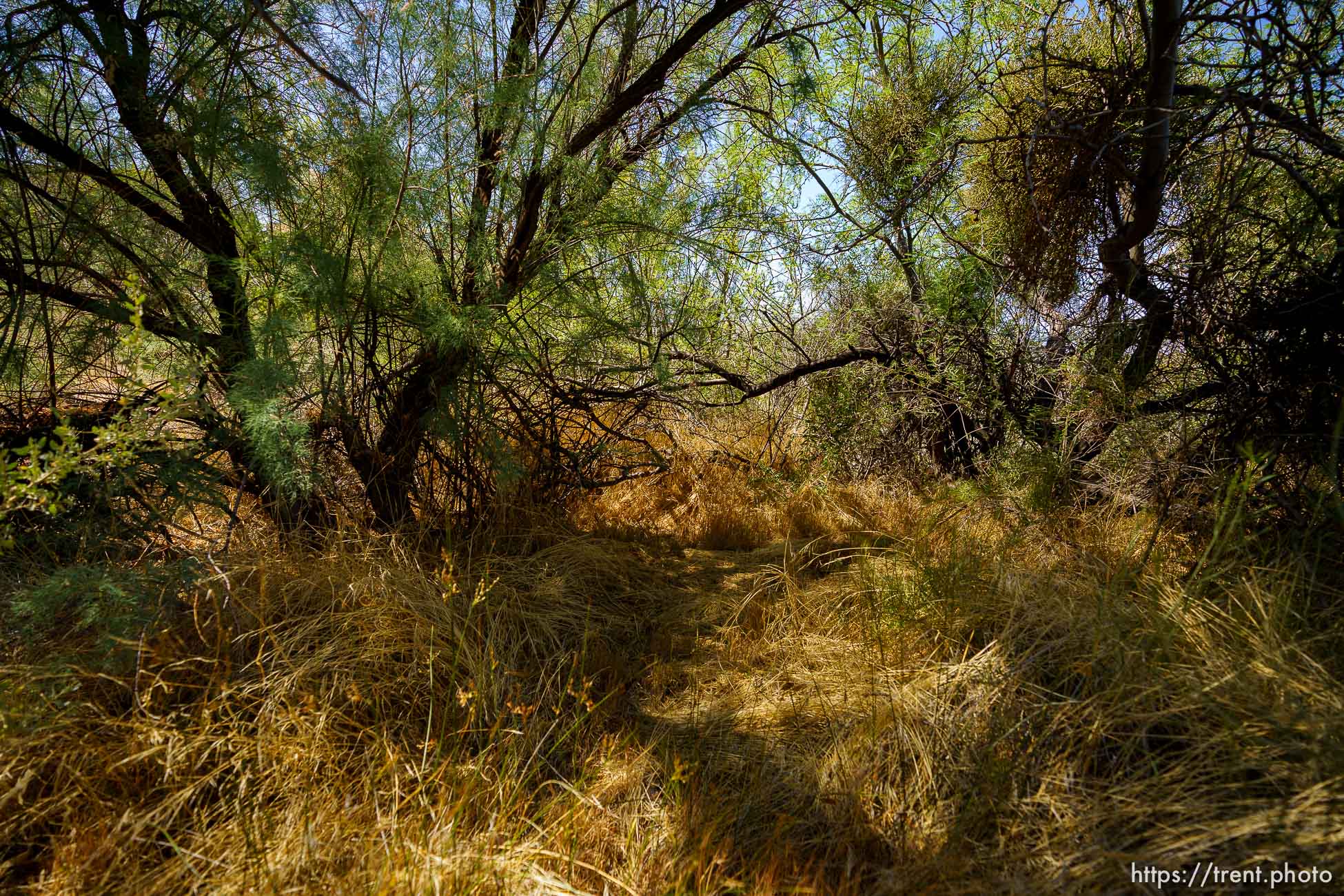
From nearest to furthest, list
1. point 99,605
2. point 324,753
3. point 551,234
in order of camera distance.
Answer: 1. point 324,753
2. point 99,605
3. point 551,234

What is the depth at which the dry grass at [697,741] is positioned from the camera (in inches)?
45.4

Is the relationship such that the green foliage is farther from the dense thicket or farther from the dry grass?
the dense thicket

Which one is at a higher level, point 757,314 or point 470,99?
point 470,99

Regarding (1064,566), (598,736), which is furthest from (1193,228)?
(598,736)

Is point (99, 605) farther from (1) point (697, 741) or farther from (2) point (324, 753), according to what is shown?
(1) point (697, 741)

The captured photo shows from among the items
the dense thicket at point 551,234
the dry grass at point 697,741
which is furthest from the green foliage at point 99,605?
the dense thicket at point 551,234

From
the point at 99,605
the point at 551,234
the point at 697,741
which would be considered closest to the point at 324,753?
the point at 99,605

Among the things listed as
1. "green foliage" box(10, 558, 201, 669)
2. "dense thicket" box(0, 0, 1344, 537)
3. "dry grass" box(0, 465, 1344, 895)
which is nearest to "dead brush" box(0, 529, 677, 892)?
"dry grass" box(0, 465, 1344, 895)

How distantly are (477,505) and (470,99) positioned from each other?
5.35ft

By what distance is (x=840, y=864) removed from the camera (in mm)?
1256

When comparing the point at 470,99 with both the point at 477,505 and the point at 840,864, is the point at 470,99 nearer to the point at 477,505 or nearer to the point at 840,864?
the point at 477,505

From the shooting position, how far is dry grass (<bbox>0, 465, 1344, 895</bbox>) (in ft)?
3.79

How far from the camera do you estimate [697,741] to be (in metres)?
1.60

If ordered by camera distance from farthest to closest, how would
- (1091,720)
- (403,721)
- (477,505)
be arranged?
(477,505) → (403,721) → (1091,720)
